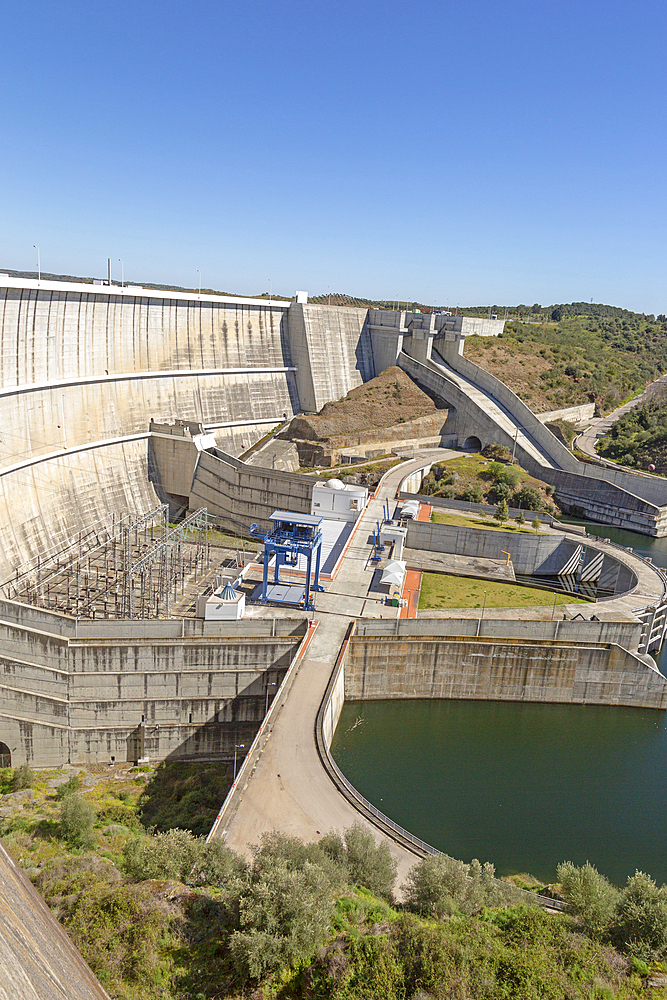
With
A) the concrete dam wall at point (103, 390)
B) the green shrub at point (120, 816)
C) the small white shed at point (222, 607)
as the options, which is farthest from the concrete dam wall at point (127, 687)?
the concrete dam wall at point (103, 390)

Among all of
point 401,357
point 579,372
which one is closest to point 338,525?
point 401,357

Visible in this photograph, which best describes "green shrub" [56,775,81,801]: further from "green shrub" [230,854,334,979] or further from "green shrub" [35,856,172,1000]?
"green shrub" [230,854,334,979]

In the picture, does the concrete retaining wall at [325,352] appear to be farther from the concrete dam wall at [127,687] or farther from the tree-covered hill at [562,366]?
the concrete dam wall at [127,687]

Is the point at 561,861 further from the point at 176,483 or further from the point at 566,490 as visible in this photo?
the point at 566,490

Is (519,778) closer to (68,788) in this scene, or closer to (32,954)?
(68,788)

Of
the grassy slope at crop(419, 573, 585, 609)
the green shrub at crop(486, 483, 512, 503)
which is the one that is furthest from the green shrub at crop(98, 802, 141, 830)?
the green shrub at crop(486, 483, 512, 503)

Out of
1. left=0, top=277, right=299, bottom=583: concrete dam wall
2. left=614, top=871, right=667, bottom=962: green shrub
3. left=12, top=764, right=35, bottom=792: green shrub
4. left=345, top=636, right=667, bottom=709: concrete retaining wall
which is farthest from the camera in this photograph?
left=0, top=277, right=299, bottom=583: concrete dam wall
